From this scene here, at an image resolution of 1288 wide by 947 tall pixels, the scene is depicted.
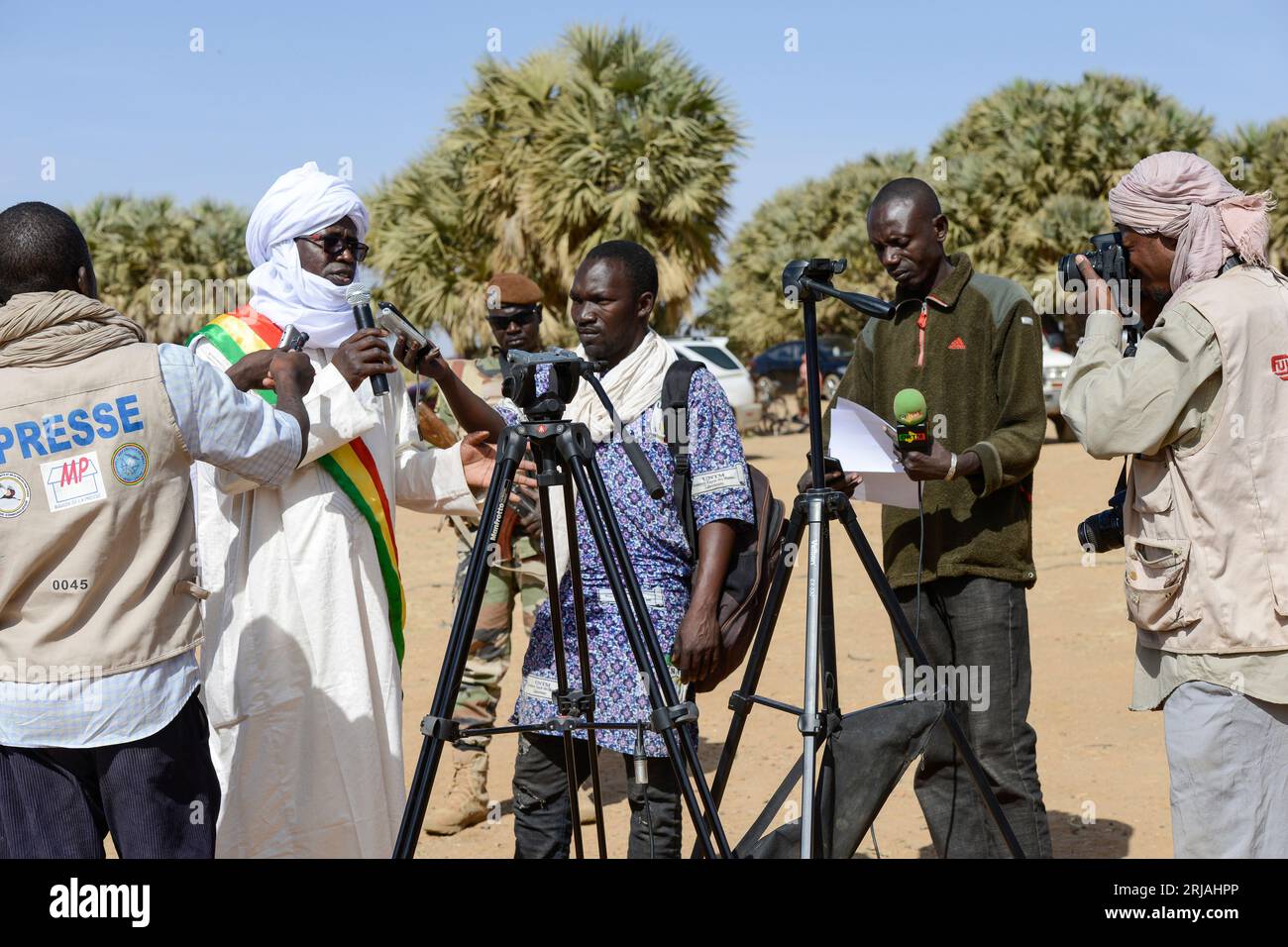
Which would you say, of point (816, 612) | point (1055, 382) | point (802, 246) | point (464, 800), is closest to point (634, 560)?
point (816, 612)

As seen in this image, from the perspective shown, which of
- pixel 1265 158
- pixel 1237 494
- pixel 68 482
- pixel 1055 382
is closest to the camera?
pixel 68 482

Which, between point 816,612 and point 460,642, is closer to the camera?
point 460,642

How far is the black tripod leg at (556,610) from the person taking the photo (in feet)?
9.96

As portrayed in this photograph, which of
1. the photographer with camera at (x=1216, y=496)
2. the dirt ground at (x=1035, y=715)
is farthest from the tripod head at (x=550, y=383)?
the dirt ground at (x=1035, y=715)

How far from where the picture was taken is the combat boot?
5.47 meters

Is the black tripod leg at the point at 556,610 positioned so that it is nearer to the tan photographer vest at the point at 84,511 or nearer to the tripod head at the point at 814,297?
→ the tripod head at the point at 814,297

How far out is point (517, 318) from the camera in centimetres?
574

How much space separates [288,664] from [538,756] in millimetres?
689

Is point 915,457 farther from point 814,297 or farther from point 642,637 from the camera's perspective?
point 642,637

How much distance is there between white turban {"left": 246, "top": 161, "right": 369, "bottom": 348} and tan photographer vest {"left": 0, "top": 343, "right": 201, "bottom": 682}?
32.8 inches

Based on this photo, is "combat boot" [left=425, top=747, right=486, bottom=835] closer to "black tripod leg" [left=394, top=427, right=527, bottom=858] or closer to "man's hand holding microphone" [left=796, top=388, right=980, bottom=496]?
"man's hand holding microphone" [left=796, top=388, right=980, bottom=496]

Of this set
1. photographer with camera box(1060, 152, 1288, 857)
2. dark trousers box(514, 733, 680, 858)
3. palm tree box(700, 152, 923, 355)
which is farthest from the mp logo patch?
palm tree box(700, 152, 923, 355)

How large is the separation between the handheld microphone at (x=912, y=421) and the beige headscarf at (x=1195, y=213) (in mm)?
683

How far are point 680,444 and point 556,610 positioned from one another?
23.6 inches
